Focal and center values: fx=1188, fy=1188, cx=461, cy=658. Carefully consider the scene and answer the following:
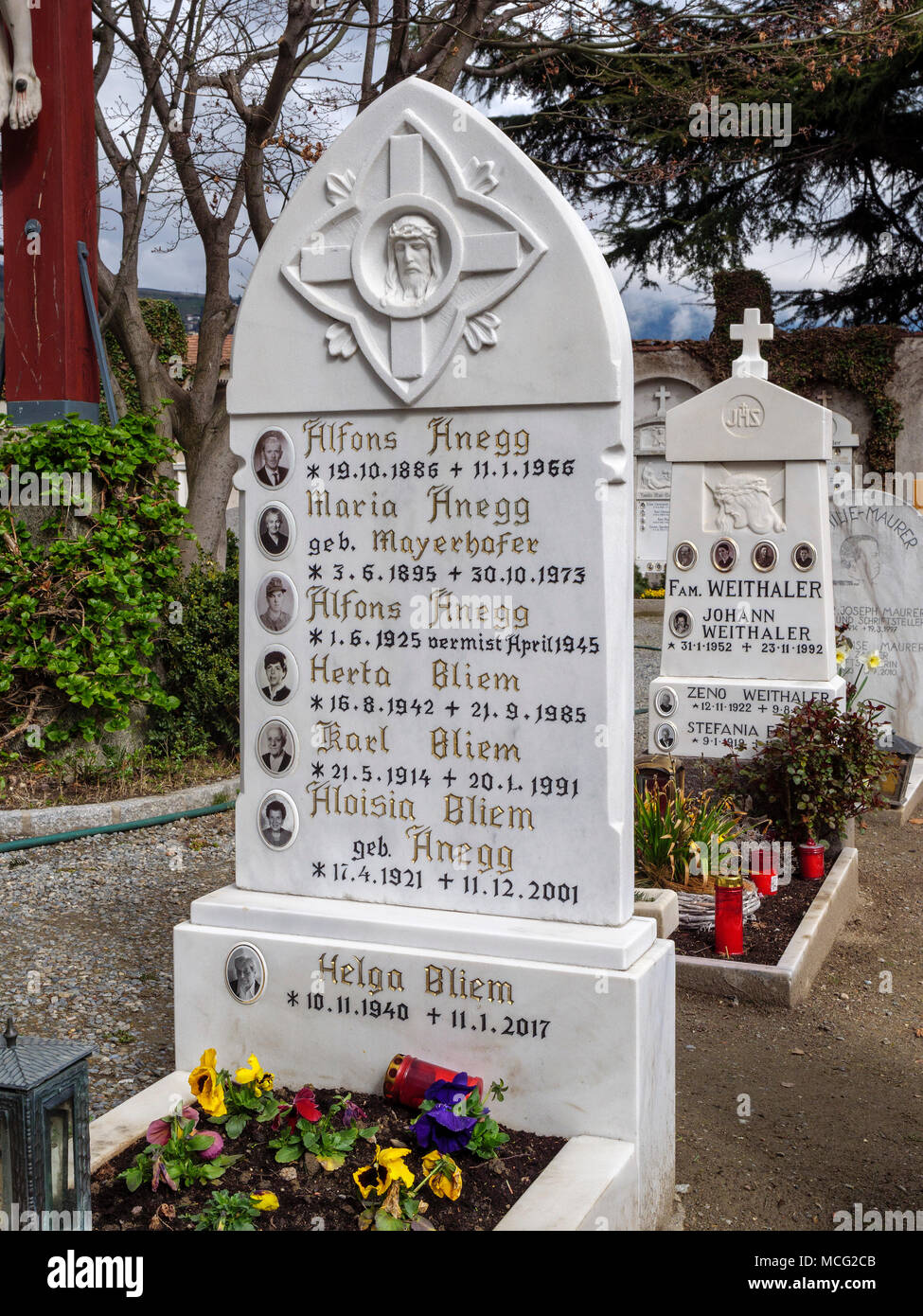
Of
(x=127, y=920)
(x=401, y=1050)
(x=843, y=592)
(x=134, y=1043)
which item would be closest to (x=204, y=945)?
(x=401, y=1050)

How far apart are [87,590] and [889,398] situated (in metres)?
17.2

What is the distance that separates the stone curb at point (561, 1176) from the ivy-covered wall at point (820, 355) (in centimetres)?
1949

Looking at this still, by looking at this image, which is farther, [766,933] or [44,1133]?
[766,933]

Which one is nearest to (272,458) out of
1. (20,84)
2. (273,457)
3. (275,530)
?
(273,457)

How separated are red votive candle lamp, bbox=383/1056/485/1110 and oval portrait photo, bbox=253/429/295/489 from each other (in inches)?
60.7

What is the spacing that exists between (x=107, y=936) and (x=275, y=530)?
7.80 ft

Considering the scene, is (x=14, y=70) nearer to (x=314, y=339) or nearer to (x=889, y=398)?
(x=314, y=339)

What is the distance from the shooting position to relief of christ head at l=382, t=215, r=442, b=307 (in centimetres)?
298

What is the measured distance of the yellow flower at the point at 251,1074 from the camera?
2.89 meters

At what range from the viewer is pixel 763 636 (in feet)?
23.3

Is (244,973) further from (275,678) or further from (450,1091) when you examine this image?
(275,678)

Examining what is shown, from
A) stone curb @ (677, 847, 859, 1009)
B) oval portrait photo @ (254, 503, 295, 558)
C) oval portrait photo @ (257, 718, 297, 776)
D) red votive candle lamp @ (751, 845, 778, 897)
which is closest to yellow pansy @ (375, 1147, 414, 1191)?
oval portrait photo @ (257, 718, 297, 776)

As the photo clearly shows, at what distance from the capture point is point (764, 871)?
5.57 metres

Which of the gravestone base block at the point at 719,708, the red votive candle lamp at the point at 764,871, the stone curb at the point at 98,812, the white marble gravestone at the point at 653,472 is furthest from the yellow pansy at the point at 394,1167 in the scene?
the white marble gravestone at the point at 653,472
